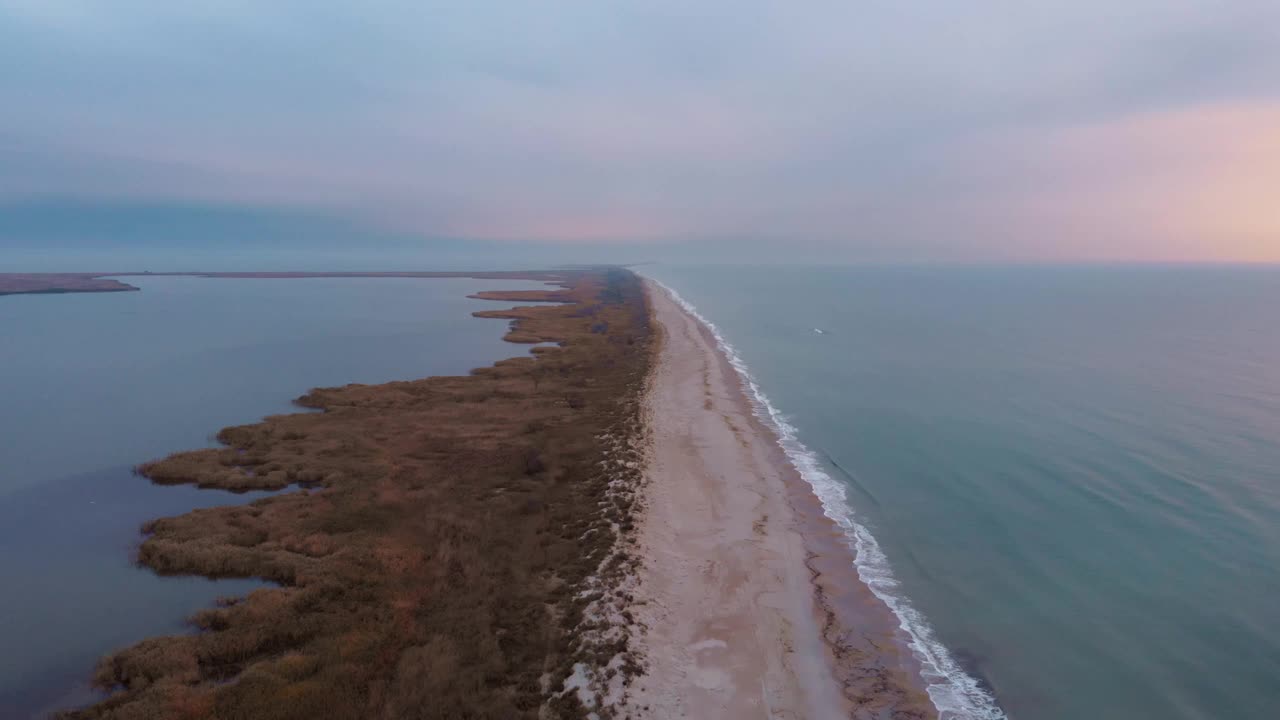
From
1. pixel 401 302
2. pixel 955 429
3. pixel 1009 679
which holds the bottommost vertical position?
pixel 1009 679

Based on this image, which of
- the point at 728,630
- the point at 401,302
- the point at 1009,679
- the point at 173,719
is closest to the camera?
the point at 173,719

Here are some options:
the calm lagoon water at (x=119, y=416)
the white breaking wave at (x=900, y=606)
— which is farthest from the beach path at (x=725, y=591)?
the calm lagoon water at (x=119, y=416)

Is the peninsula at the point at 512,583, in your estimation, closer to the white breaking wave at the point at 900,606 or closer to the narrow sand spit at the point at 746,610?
the narrow sand spit at the point at 746,610

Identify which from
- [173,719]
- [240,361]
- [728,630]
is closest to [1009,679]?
[728,630]

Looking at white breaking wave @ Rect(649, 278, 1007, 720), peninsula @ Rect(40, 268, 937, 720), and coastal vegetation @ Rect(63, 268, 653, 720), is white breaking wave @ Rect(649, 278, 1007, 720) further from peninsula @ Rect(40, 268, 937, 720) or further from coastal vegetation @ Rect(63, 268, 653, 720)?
coastal vegetation @ Rect(63, 268, 653, 720)

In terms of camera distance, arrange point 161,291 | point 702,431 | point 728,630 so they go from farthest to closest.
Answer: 1. point 161,291
2. point 702,431
3. point 728,630

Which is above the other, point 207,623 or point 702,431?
point 702,431

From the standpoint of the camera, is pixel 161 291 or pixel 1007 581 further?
pixel 161 291

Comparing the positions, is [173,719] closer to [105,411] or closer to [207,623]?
[207,623]
